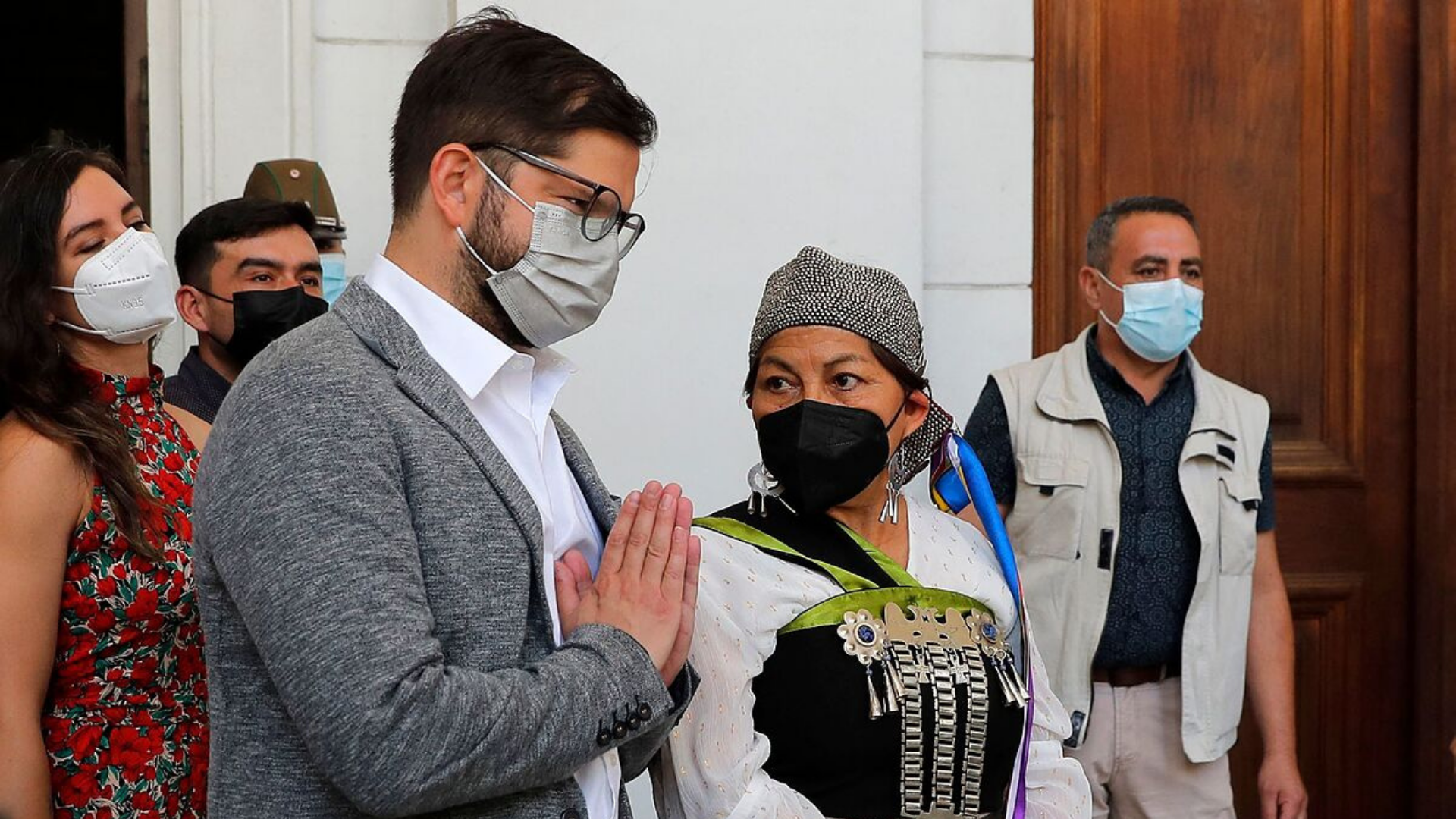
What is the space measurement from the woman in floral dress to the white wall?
1.30 metres

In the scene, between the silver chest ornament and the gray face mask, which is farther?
the silver chest ornament

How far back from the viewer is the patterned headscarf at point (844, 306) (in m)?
2.55

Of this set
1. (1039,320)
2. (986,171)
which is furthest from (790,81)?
(1039,320)

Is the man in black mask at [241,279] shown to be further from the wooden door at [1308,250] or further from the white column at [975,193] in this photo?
the wooden door at [1308,250]

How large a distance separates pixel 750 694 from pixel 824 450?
422mm

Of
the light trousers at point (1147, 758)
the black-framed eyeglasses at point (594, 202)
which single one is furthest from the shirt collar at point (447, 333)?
the light trousers at point (1147, 758)

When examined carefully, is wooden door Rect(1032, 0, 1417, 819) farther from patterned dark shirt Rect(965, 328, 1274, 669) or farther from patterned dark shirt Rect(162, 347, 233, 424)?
patterned dark shirt Rect(162, 347, 233, 424)

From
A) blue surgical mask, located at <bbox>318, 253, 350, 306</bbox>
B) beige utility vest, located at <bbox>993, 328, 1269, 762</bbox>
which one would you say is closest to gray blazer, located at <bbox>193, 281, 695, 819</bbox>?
beige utility vest, located at <bbox>993, 328, 1269, 762</bbox>

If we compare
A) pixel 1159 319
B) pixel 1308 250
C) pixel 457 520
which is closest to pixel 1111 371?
Answer: pixel 1159 319

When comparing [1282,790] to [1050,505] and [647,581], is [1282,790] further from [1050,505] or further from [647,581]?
[647,581]

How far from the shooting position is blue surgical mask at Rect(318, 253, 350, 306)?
3689mm

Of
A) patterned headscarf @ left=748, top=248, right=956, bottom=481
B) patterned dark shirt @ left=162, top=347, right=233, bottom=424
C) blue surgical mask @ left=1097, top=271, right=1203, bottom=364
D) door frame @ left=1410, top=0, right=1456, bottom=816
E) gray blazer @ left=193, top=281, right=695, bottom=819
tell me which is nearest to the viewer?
gray blazer @ left=193, top=281, right=695, bottom=819

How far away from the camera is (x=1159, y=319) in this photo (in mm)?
3686

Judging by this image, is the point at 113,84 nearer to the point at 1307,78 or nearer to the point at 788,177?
the point at 788,177
